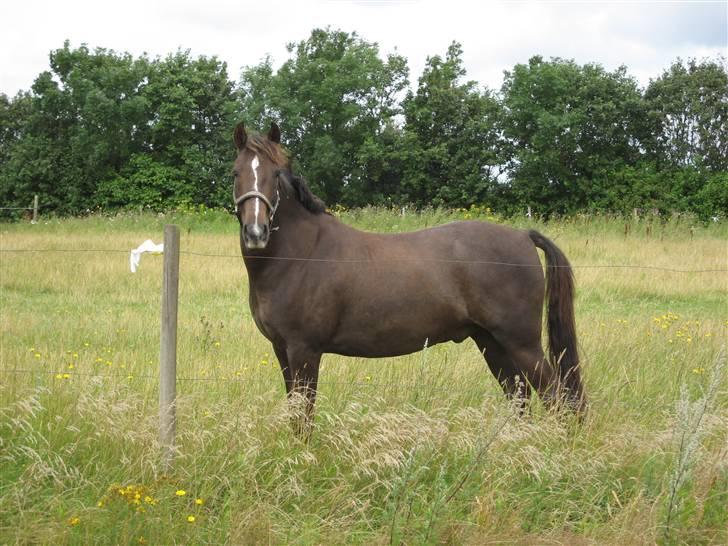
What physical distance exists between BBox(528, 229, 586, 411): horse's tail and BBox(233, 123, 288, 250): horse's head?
6.63ft

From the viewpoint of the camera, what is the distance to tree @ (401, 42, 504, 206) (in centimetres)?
3838

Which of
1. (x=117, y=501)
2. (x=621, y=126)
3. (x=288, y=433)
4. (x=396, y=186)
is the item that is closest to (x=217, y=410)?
(x=288, y=433)

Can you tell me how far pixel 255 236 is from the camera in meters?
4.56

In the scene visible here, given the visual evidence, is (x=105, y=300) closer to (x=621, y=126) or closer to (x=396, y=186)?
(x=396, y=186)

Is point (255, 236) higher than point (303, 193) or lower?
lower

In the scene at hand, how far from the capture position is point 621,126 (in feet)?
127

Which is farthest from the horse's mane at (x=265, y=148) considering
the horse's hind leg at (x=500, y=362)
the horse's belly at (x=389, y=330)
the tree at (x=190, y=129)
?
the tree at (x=190, y=129)

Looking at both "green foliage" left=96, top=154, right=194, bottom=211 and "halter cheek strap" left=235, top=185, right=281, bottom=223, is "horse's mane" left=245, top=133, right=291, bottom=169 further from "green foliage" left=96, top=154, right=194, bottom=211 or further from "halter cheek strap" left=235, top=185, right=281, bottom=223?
"green foliage" left=96, top=154, right=194, bottom=211

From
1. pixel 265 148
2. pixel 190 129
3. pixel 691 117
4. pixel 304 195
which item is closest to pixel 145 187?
pixel 190 129

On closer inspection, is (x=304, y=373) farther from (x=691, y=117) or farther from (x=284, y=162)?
(x=691, y=117)

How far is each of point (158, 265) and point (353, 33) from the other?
3155cm

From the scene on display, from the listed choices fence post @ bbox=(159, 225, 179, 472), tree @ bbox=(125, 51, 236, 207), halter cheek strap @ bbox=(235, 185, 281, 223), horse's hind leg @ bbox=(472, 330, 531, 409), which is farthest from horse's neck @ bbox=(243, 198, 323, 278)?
tree @ bbox=(125, 51, 236, 207)

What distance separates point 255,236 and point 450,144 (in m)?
36.1

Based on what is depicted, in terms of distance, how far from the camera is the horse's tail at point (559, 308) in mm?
5512
